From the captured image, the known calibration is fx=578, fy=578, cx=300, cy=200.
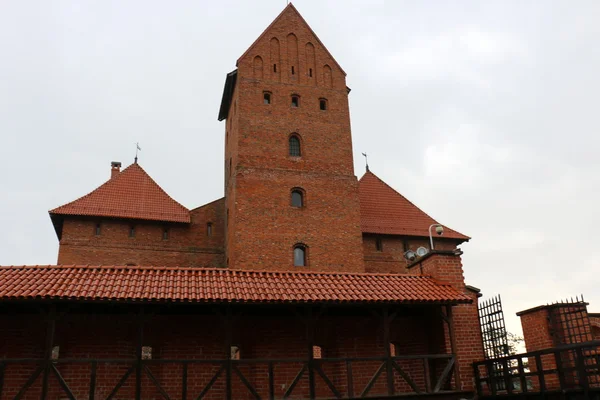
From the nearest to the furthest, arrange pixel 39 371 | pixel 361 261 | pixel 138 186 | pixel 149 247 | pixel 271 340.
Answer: pixel 39 371, pixel 271 340, pixel 361 261, pixel 149 247, pixel 138 186

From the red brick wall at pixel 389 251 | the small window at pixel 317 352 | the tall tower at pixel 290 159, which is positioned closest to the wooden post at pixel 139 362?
the small window at pixel 317 352

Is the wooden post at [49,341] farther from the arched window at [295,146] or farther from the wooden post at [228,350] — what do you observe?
the arched window at [295,146]

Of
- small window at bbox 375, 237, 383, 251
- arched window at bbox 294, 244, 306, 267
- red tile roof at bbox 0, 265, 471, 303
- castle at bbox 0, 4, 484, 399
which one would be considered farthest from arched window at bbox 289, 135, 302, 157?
red tile roof at bbox 0, 265, 471, 303

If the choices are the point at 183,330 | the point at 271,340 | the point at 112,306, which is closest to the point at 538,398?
the point at 271,340

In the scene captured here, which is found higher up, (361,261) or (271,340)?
(361,261)

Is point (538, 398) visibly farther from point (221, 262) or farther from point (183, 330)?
point (221, 262)

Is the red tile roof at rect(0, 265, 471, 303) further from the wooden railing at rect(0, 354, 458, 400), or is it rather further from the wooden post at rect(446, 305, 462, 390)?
the wooden railing at rect(0, 354, 458, 400)

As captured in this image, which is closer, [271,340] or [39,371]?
[39,371]

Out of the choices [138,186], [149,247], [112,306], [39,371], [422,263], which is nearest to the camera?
[39,371]

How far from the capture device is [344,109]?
22.0m

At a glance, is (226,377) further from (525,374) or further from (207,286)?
(525,374)

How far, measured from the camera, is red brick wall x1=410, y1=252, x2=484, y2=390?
11828 mm

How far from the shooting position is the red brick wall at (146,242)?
20.4 metres

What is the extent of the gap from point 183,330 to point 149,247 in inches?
419
